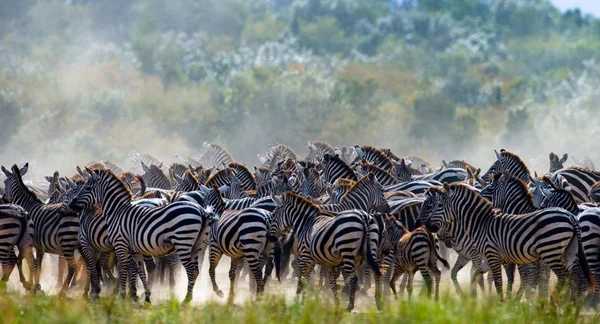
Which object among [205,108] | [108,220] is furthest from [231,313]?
[205,108]

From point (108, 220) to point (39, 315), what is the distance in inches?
123

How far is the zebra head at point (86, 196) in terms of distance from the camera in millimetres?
13320

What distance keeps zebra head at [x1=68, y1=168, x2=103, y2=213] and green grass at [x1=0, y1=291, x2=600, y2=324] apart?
2.66 metres

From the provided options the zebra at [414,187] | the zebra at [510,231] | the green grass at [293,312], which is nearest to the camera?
the green grass at [293,312]

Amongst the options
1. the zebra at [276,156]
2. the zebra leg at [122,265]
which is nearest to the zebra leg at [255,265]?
the zebra leg at [122,265]

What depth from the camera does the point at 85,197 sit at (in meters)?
13.3

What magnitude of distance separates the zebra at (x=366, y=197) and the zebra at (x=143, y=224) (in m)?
2.74

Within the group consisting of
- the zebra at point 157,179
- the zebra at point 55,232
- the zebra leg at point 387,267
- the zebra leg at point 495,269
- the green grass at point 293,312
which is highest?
the zebra at point 157,179

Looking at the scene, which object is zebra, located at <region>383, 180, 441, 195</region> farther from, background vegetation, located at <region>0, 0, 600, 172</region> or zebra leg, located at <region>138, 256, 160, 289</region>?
background vegetation, located at <region>0, 0, 600, 172</region>

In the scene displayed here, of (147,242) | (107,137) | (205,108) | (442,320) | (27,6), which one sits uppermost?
(27,6)

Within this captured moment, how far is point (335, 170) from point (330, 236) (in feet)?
17.9

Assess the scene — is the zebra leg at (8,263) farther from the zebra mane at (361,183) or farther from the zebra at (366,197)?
the zebra mane at (361,183)

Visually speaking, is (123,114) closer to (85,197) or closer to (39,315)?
(85,197)

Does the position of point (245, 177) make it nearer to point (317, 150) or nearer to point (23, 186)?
point (23, 186)
